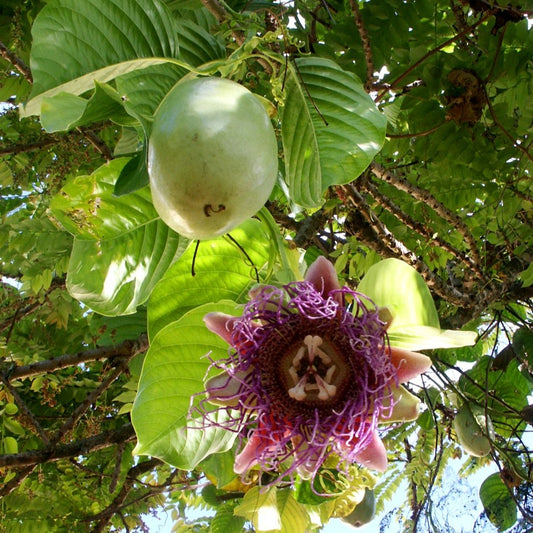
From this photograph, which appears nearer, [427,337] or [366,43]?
[427,337]

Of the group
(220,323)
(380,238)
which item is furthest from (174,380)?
(380,238)

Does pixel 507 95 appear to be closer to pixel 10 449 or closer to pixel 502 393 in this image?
pixel 502 393

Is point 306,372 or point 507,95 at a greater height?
point 507,95

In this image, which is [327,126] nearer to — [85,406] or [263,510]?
[263,510]

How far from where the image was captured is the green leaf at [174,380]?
75 centimetres

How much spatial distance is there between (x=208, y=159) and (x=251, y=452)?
1.32 feet

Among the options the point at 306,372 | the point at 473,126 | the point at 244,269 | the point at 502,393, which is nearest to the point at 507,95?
the point at 473,126

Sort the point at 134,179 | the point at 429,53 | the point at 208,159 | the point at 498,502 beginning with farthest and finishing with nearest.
→ the point at 498,502, the point at 429,53, the point at 134,179, the point at 208,159

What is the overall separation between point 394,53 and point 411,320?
1.09 m

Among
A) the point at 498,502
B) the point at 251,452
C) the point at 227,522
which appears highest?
the point at 251,452

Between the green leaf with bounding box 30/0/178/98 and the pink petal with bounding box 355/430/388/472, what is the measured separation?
579 mm

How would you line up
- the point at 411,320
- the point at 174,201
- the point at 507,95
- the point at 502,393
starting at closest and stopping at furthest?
the point at 174,201 → the point at 411,320 → the point at 507,95 → the point at 502,393

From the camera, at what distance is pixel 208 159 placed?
524 millimetres

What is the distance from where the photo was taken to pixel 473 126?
162 centimetres
